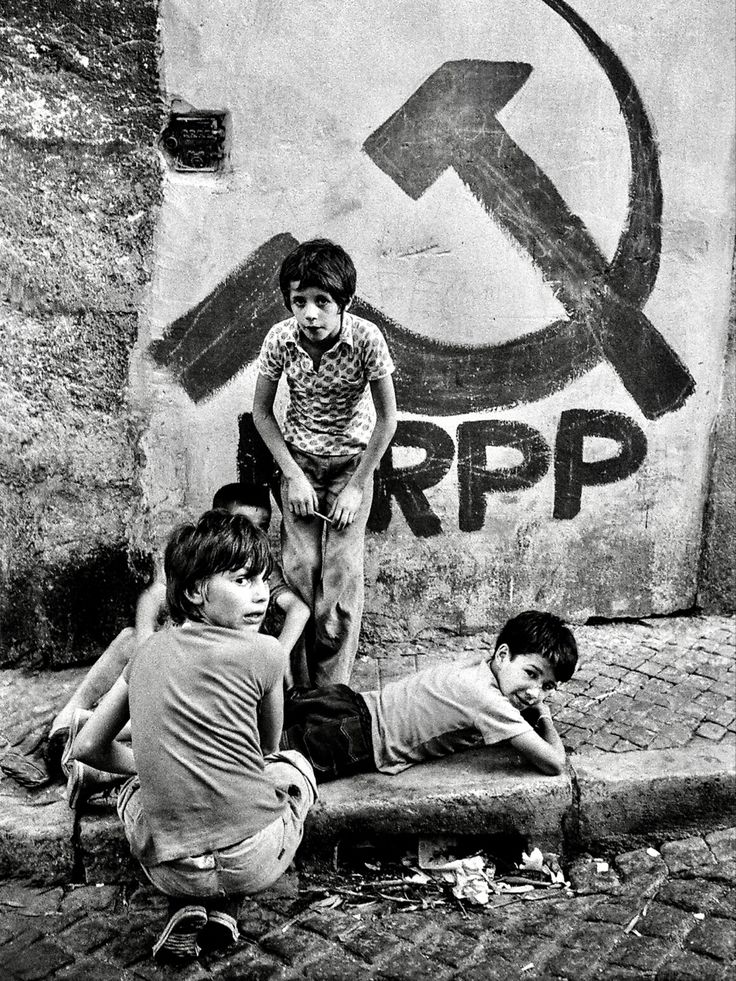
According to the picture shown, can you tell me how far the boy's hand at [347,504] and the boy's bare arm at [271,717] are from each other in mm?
1004

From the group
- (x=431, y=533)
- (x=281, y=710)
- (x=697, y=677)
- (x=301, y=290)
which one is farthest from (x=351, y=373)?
(x=697, y=677)

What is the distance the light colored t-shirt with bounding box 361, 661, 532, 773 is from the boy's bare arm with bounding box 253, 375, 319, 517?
730mm

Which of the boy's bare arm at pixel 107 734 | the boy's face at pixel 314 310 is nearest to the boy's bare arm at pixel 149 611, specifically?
the boy's bare arm at pixel 107 734

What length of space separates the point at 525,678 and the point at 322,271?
4.95 feet

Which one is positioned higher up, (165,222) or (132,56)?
(132,56)

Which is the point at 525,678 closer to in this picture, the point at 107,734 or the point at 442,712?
the point at 442,712

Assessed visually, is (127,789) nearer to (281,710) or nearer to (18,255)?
(281,710)

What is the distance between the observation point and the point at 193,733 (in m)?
2.56

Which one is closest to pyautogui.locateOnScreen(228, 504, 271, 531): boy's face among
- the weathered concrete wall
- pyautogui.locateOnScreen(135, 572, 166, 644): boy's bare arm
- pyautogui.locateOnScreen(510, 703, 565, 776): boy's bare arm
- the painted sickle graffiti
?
pyautogui.locateOnScreen(135, 572, 166, 644): boy's bare arm

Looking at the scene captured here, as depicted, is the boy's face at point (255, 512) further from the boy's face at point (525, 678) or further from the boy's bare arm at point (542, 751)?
the boy's bare arm at point (542, 751)

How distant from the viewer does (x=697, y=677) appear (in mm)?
4035

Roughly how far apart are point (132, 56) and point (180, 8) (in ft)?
0.85

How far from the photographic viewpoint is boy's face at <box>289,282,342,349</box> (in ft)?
10.9

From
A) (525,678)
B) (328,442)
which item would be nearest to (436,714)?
(525,678)
